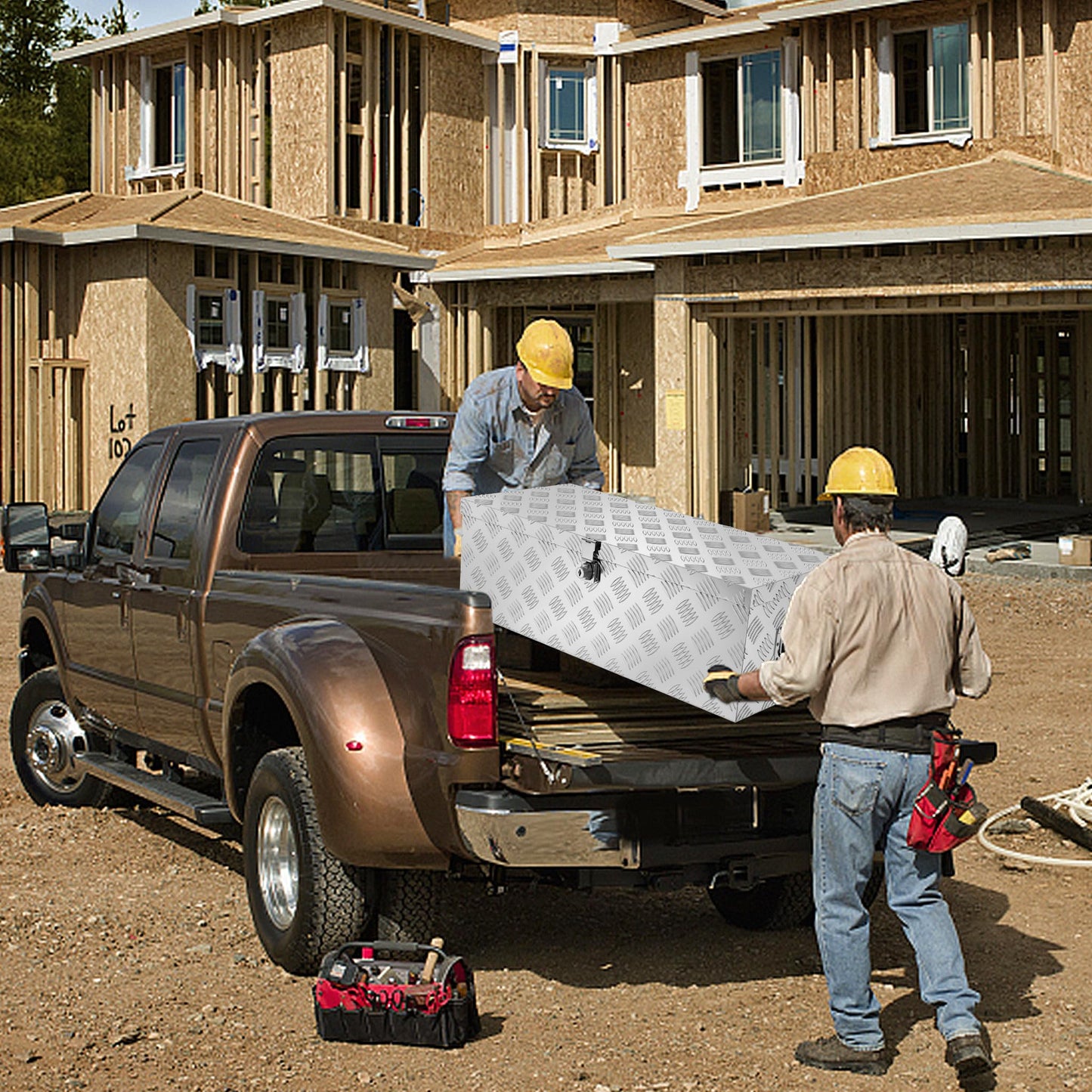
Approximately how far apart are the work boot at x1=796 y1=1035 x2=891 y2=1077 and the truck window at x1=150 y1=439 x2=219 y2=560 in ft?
11.0

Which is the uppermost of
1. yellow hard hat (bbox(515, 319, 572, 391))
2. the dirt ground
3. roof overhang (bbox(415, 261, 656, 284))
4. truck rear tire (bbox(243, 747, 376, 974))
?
roof overhang (bbox(415, 261, 656, 284))

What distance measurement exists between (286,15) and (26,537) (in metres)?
21.4

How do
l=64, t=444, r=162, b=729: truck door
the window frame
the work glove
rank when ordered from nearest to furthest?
the work glove → l=64, t=444, r=162, b=729: truck door → the window frame

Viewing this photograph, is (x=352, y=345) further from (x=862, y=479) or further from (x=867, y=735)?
(x=867, y=735)

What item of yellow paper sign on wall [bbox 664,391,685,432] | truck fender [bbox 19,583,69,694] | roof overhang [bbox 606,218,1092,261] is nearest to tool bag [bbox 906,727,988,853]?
truck fender [bbox 19,583,69,694]

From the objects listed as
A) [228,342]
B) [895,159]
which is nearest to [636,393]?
[895,159]

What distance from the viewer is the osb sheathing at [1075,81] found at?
22.1 meters

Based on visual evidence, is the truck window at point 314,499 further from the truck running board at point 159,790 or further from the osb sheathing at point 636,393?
the osb sheathing at point 636,393

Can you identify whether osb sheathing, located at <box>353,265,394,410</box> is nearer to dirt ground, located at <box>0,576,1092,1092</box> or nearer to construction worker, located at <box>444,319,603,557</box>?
dirt ground, located at <box>0,576,1092,1092</box>

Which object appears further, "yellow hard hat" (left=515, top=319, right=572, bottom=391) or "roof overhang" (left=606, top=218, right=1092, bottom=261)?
"roof overhang" (left=606, top=218, right=1092, bottom=261)

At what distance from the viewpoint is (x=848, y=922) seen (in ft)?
16.6

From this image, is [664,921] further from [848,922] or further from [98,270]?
[98,270]

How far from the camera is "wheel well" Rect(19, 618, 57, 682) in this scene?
29.1 ft

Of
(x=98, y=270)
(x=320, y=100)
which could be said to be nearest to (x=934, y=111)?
(x=320, y=100)
